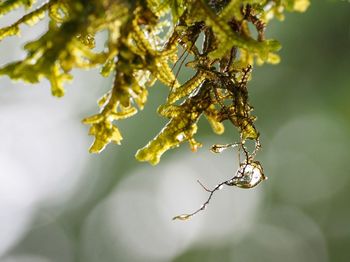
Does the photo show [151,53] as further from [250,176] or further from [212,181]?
[212,181]

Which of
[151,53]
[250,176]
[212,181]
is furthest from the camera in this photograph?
[212,181]

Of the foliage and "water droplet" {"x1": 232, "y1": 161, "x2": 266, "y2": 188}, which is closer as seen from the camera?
the foliage

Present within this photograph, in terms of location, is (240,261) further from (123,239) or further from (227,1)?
(227,1)

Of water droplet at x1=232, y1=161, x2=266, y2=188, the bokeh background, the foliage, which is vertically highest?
the bokeh background

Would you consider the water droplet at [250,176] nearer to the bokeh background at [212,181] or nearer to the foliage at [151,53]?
the foliage at [151,53]

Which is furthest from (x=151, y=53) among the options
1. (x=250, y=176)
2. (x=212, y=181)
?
(x=212, y=181)

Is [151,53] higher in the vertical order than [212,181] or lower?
lower

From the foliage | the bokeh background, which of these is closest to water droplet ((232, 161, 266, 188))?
the foliage

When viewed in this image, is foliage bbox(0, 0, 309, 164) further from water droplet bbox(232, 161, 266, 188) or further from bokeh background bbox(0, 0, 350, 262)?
bokeh background bbox(0, 0, 350, 262)
